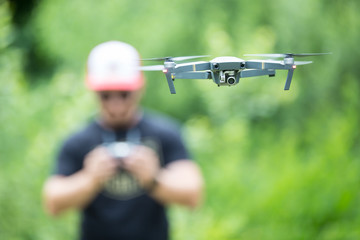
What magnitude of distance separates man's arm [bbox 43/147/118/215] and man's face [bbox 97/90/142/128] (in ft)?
1.11

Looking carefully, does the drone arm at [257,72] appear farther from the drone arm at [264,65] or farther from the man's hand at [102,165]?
the man's hand at [102,165]

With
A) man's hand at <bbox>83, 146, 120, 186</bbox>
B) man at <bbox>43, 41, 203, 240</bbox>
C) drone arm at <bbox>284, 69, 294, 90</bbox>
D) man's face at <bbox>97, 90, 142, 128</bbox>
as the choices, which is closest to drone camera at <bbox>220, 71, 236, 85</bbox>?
drone arm at <bbox>284, 69, 294, 90</bbox>

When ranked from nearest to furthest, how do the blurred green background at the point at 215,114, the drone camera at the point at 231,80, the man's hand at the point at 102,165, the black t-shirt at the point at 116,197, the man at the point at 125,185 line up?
the drone camera at the point at 231,80, the man's hand at the point at 102,165, the man at the point at 125,185, the black t-shirt at the point at 116,197, the blurred green background at the point at 215,114

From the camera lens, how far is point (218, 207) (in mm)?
8641

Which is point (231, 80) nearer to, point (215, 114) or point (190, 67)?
point (190, 67)

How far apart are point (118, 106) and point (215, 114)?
19.5ft

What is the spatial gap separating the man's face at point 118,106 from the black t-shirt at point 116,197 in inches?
5.3

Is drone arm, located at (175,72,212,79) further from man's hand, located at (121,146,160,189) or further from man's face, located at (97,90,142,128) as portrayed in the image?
man's hand, located at (121,146,160,189)

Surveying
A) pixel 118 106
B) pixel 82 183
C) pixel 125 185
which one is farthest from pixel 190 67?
pixel 125 185

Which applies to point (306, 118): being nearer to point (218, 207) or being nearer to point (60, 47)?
point (218, 207)

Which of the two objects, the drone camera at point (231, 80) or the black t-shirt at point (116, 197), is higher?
the drone camera at point (231, 80)

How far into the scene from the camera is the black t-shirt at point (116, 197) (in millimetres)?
5445

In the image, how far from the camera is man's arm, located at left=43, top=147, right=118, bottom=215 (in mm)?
4461

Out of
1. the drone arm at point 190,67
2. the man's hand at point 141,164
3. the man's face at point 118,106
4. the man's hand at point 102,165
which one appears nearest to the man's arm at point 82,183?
the man's hand at point 102,165
